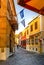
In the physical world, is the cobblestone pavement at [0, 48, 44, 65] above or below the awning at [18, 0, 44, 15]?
below

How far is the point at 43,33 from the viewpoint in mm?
33062

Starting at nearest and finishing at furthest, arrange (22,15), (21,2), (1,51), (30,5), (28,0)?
(21,2) → (28,0) → (30,5) → (1,51) → (22,15)

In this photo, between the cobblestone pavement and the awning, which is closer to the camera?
the awning

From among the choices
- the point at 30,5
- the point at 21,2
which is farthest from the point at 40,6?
the point at 21,2

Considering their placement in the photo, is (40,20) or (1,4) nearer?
(1,4)

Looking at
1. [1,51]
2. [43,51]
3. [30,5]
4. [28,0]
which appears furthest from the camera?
[43,51]

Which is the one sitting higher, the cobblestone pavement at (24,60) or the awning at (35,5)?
the awning at (35,5)

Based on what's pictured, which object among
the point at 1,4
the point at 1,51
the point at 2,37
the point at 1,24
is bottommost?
the point at 1,51

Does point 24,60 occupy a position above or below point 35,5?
below

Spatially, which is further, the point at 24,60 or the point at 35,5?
the point at 24,60

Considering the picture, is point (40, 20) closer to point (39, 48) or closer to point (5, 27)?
point (39, 48)

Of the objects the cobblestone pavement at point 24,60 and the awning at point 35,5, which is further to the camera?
the cobblestone pavement at point 24,60

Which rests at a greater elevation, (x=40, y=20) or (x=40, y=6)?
(x=40, y=20)

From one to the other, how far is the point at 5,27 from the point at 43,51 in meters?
15.5
